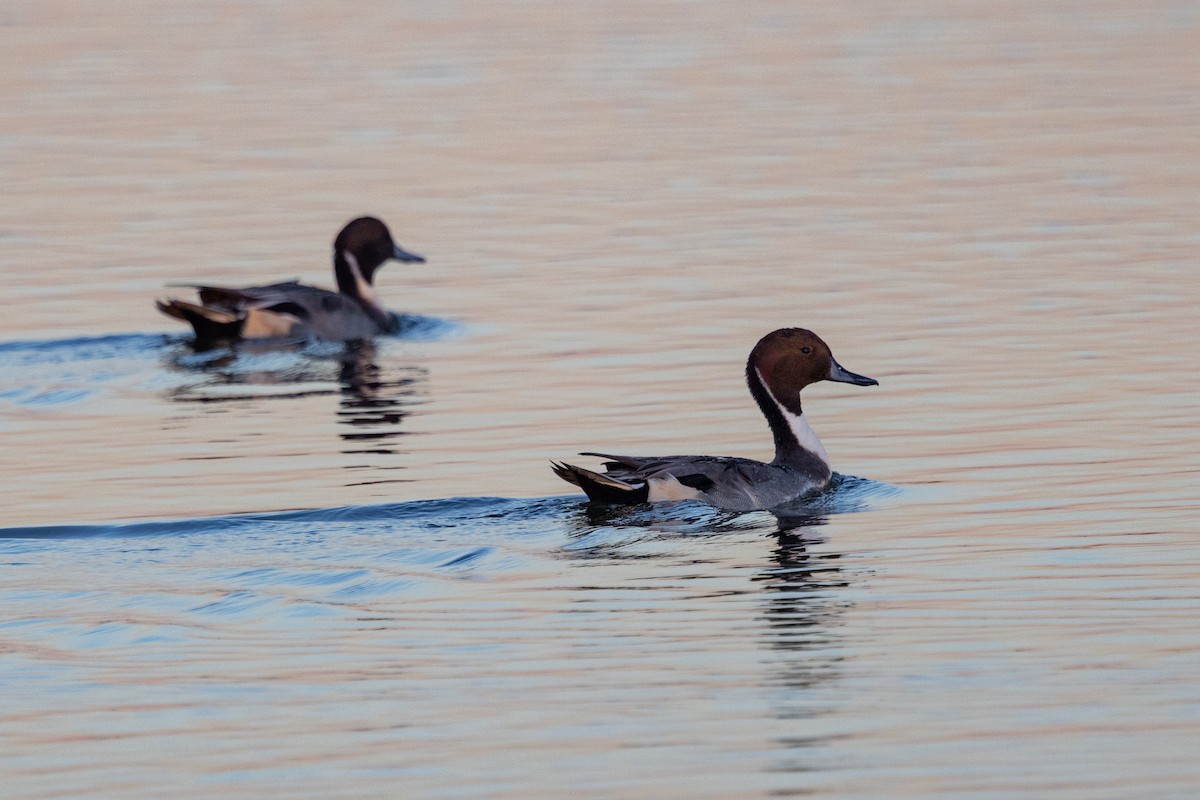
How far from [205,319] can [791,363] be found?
6555 mm

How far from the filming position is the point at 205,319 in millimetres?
17406

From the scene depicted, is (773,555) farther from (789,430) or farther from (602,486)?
(789,430)

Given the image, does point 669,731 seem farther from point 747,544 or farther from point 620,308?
point 620,308

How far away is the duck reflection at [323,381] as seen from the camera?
13922mm

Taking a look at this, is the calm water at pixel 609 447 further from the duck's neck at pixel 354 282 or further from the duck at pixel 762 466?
the duck's neck at pixel 354 282

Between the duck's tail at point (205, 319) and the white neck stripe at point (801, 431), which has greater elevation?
the duck's tail at point (205, 319)

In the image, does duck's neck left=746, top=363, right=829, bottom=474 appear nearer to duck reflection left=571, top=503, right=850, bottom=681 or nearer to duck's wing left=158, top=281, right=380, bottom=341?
duck reflection left=571, top=503, right=850, bottom=681

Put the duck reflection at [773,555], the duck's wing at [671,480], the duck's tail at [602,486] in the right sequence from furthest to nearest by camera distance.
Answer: the duck's wing at [671,480]
the duck's tail at [602,486]
the duck reflection at [773,555]

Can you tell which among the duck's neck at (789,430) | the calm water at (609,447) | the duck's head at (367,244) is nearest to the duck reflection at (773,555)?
the calm water at (609,447)

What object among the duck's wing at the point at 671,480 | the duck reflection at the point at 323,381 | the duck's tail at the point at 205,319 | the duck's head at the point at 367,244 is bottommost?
the duck's wing at the point at 671,480

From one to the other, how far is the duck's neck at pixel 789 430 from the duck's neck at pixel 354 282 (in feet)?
22.9

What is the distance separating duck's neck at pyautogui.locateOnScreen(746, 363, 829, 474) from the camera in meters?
11.9

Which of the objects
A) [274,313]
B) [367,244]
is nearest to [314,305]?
[274,313]

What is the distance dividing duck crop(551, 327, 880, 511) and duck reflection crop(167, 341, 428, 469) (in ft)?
7.54
